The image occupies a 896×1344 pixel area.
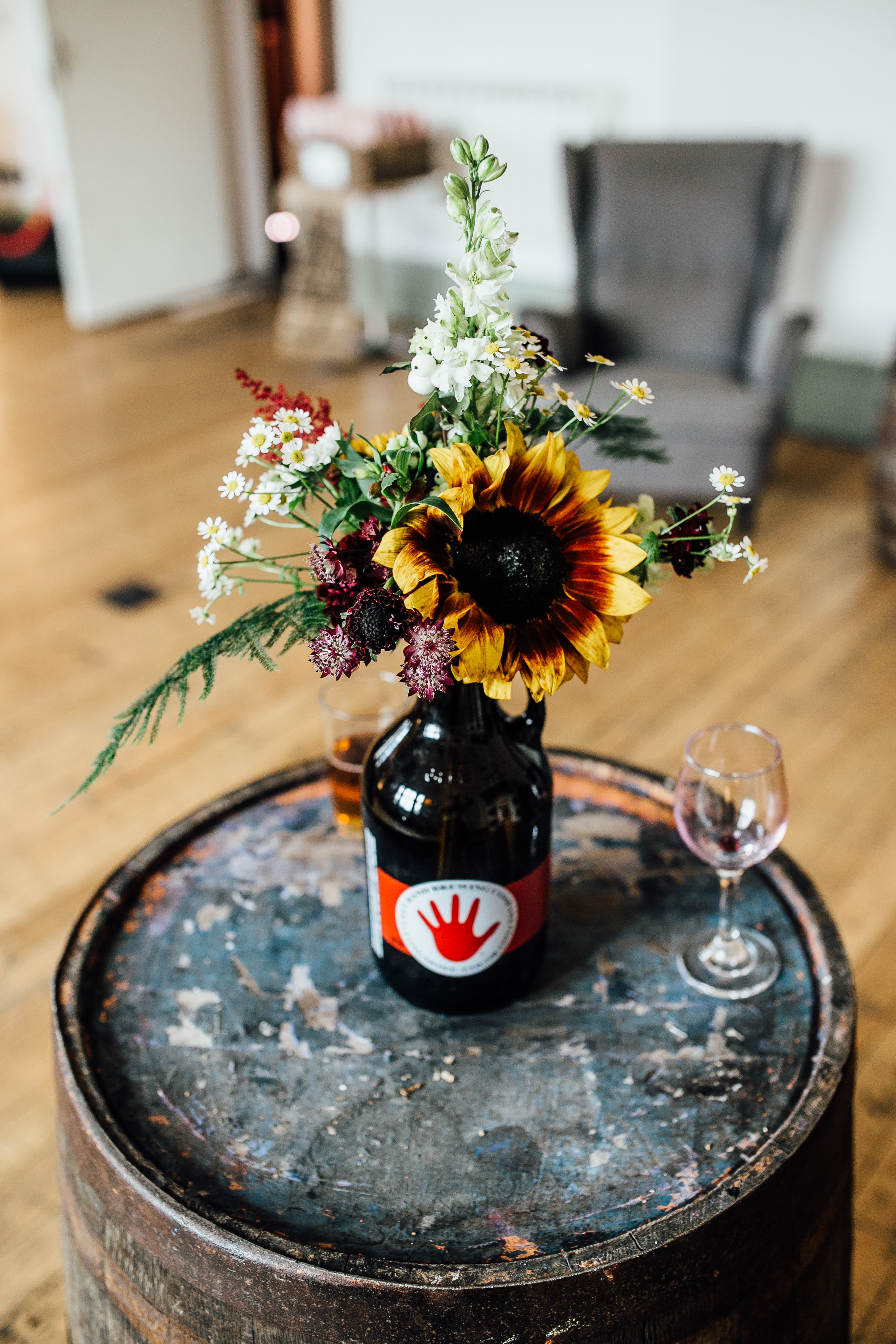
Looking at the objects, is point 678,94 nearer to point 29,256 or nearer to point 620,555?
point 29,256

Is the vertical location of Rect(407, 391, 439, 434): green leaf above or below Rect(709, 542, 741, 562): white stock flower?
above

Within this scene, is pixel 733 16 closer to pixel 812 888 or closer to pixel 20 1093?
pixel 812 888

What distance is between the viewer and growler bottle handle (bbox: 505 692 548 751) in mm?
876

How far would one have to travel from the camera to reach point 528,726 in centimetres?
88

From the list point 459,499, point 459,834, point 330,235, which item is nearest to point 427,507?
point 459,499

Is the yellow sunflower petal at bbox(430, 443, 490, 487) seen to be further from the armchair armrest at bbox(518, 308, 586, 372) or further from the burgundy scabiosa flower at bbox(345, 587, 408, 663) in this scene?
the armchair armrest at bbox(518, 308, 586, 372)

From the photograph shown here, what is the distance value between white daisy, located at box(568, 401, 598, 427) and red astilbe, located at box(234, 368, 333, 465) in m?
0.17

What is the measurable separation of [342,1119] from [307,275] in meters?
3.94

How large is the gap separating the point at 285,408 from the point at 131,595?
84.7 inches

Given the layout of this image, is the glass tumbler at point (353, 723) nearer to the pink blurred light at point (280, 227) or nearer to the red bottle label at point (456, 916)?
the red bottle label at point (456, 916)

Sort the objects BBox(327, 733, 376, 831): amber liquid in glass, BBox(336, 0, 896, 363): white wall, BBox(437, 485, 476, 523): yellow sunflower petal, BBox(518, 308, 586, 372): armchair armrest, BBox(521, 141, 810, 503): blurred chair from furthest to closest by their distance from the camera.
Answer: BBox(336, 0, 896, 363): white wall, BBox(521, 141, 810, 503): blurred chair, BBox(518, 308, 586, 372): armchair armrest, BBox(327, 733, 376, 831): amber liquid in glass, BBox(437, 485, 476, 523): yellow sunflower petal

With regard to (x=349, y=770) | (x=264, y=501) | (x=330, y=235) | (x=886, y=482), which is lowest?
(x=886, y=482)

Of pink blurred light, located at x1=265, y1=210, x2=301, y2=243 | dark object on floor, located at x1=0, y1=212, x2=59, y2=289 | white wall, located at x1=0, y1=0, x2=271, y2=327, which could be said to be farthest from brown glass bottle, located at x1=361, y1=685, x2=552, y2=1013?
dark object on floor, located at x1=0, y1=212, x2=59, y2=289

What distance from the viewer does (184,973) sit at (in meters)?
0.98
